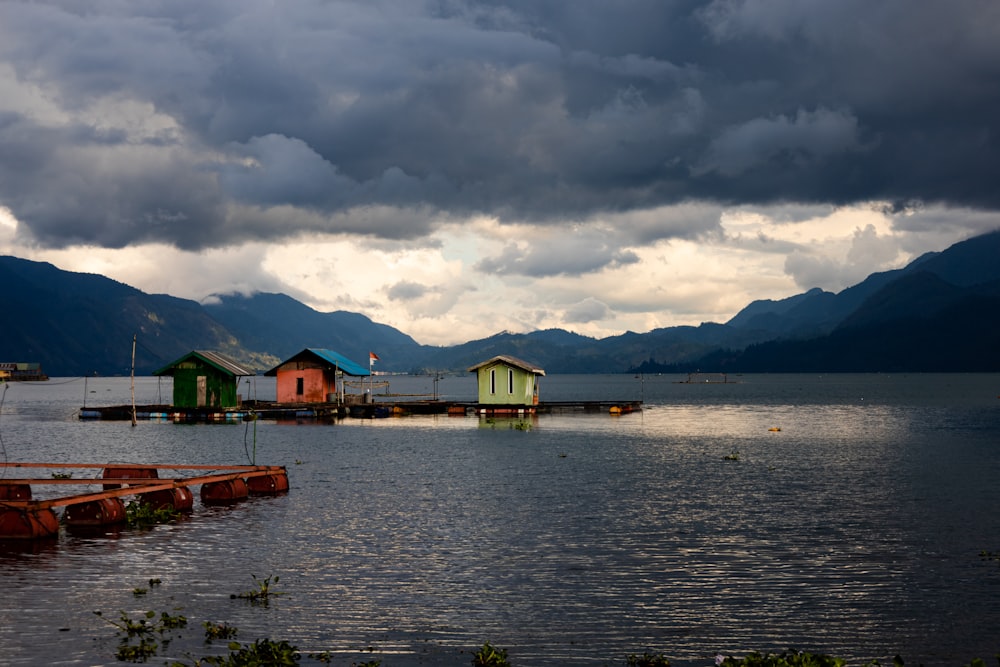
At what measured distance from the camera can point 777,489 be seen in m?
46.1

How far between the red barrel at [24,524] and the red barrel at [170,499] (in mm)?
6320

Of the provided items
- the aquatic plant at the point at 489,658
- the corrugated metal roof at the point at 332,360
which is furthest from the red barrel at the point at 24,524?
the corrugated metal roof at the point at 332,360

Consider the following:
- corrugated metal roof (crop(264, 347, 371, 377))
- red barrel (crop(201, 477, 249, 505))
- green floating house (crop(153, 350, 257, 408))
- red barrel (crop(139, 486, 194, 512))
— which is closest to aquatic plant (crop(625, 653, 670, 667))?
red barrel (crop(139, 486, 194, 512))

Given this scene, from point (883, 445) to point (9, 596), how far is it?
69.8 metres

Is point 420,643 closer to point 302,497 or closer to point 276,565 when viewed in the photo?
point 276,565

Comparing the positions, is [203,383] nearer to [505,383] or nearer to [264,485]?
[505,383]

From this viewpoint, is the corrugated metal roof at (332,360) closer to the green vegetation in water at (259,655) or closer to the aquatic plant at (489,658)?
the green vegetation in water at (259,655)

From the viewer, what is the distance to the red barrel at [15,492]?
37.4 meters

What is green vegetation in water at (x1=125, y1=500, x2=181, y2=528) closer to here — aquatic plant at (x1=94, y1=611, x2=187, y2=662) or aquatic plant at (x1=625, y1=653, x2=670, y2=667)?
aquatic plant at (x1=94, y1=611, x2=187, y2=662)

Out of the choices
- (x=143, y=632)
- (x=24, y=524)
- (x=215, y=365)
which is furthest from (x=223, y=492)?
(x=215, y=365)

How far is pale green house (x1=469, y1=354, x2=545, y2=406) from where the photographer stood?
102m

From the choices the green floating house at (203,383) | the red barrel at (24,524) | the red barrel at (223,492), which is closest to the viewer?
the red barrel at (24,524)

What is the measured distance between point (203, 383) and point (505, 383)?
33889 mm

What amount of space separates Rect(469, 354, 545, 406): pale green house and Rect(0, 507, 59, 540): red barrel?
71913 millimetres
